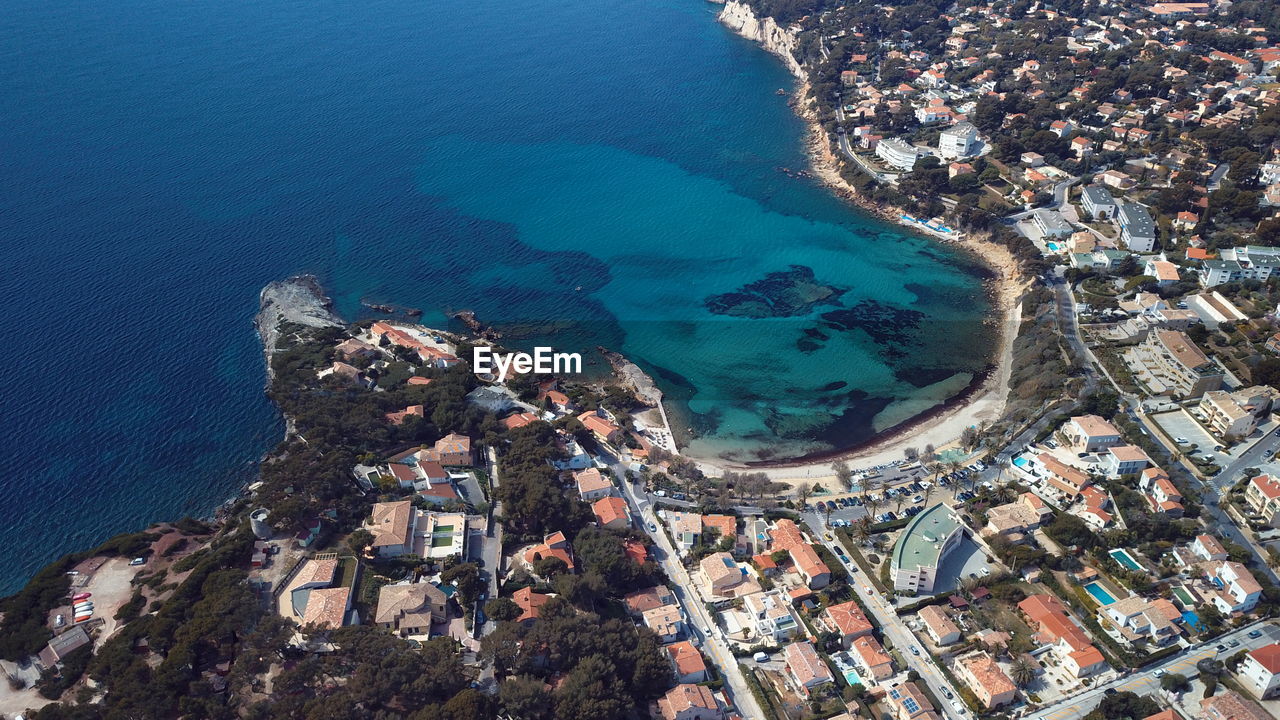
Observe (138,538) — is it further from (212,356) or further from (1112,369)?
(1112,369)

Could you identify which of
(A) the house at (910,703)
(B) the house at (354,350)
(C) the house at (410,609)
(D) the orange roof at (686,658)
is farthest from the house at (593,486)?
(B) the house at (354,350)

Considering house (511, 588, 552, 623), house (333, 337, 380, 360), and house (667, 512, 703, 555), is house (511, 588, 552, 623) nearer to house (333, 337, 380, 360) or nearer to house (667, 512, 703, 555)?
house (667, 512, 703, 555)

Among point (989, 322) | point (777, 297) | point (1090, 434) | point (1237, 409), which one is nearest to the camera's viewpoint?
point (1090, 434)

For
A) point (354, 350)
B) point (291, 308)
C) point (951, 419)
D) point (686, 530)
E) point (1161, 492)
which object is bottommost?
point (291, 308)

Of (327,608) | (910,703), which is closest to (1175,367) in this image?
(910,703)

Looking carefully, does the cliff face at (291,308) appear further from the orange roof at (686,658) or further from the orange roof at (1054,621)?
the orange roof at (1054,621)

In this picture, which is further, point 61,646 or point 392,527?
point 392,527

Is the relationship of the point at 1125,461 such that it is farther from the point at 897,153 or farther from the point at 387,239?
the point at 387,239
